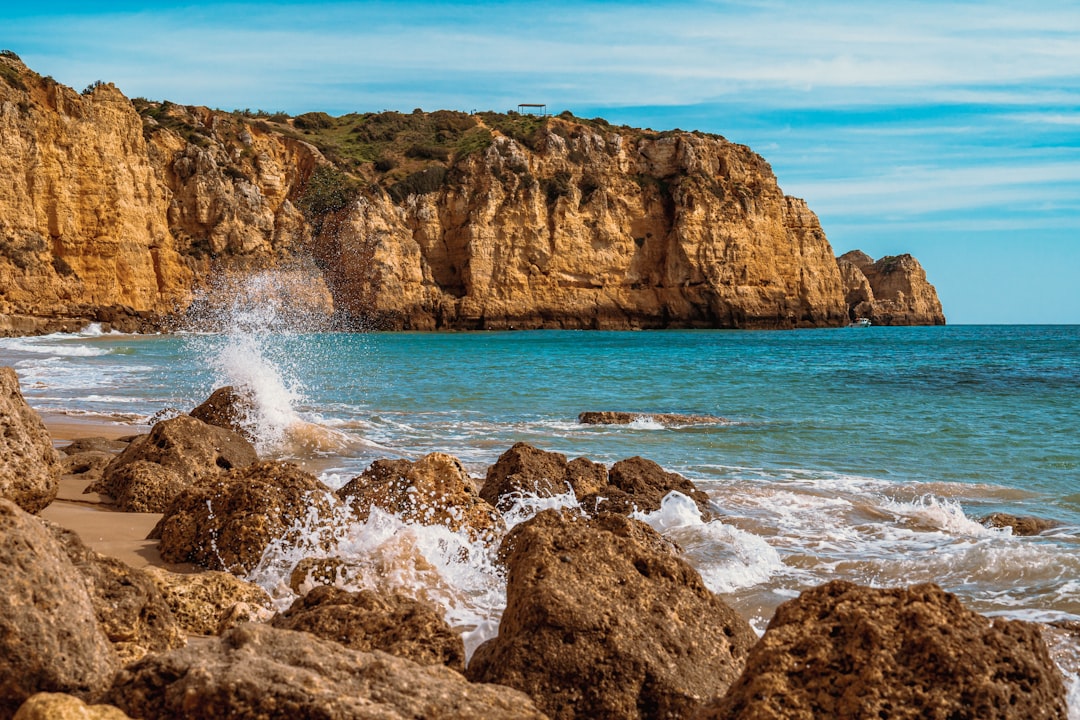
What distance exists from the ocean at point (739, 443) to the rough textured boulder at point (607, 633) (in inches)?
41.6

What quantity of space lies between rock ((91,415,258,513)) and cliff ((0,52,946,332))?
132 ft

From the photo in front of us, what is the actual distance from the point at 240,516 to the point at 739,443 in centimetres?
882

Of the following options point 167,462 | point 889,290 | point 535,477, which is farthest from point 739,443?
point 889,290

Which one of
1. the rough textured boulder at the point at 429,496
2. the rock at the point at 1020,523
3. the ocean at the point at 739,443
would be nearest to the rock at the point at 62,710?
the ocean at the point at 739,443

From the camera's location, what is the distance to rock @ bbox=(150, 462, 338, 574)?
207 inches

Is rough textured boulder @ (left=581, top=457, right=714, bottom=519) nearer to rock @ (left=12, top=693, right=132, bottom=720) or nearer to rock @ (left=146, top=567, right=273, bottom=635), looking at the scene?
rock @ (left=146, top=567, right=273, bottom=635)

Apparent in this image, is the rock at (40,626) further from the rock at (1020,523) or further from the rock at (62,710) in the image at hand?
the rock at (1020,523)

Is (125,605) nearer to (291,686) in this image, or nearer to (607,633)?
(291,686)

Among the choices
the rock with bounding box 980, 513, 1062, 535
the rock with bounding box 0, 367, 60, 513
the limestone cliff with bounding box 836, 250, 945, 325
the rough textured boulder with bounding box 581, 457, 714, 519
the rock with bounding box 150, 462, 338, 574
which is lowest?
the rock with bounding box 980, 513, 1062, 535

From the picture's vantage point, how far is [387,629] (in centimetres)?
345

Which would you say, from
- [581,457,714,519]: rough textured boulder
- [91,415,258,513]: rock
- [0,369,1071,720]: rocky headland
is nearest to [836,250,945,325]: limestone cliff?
[581,457,714,519]: rough textured boulder

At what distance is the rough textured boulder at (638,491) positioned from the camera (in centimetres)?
731

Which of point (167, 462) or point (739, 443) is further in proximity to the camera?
point (739, 443)

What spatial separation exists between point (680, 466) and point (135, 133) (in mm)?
44962
